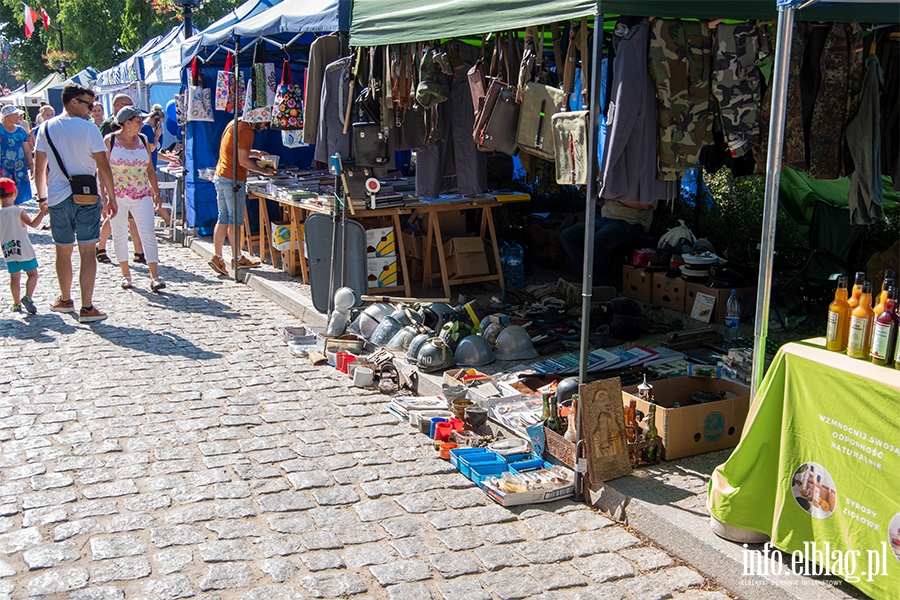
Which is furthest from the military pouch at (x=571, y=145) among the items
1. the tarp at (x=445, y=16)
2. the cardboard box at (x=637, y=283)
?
the cardboard box at (x=637, y=283)

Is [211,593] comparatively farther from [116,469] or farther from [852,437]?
[852,437]

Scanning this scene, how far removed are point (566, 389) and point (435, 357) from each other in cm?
165

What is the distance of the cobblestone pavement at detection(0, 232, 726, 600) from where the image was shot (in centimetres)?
385

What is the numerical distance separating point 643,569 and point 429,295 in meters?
5.55

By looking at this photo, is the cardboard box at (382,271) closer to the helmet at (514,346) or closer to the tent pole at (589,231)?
the helmet at (514,346)

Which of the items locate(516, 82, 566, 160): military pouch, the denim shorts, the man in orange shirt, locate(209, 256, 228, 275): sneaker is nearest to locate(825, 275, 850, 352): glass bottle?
locate(516, 82, 566, 160): military pouch

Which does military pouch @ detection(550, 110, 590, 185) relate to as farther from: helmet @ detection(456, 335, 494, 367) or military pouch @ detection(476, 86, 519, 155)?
helmet @ detection(456, 335, 494, 367)

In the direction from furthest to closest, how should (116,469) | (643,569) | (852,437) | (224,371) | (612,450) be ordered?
(224,371) < (116,469) < (612,450) < (643,569) < (852,437)

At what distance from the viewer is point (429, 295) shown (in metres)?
9.27

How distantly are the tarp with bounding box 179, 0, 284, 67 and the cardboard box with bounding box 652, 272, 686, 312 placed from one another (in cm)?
613

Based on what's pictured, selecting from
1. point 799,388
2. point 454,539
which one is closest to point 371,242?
point 454,539

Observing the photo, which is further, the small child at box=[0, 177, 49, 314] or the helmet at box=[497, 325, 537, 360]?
the small child at box=[0, 177, 49, 314]

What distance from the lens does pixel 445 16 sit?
5.99 meters

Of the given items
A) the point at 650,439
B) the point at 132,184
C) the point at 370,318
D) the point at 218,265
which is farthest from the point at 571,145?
the point at 218,265
